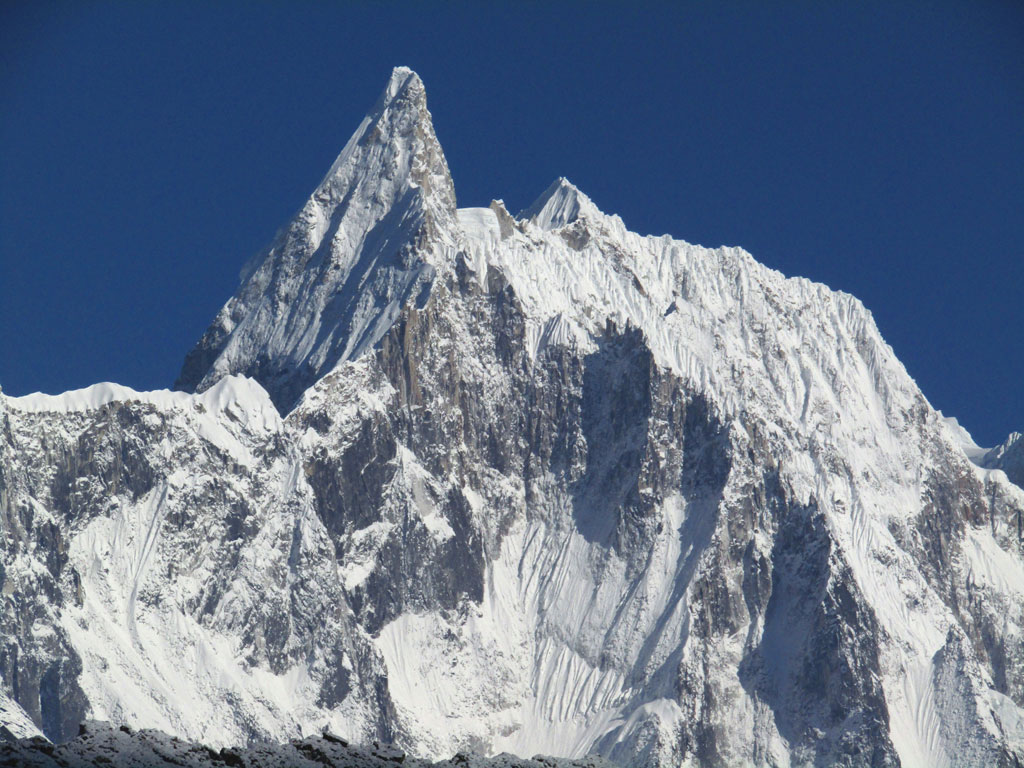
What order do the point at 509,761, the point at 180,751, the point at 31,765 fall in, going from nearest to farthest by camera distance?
the point at 31,765 < the point at 180,751 < the point at 509,761

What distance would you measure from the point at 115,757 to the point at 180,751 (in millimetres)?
5214

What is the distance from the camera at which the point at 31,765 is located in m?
117

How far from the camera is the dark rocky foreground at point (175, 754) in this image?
12162 cm

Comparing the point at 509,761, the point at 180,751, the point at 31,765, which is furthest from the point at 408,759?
the point at 31,765

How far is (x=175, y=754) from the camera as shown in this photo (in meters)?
126

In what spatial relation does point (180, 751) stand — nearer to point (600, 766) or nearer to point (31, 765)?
point (31, 765)

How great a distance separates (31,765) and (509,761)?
96.8 ft

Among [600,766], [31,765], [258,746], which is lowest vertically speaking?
[31,765]

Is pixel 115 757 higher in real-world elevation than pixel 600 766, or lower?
lower

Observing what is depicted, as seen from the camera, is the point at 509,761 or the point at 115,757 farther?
the point at 509,761

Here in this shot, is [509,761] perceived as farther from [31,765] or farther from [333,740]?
[31,765]

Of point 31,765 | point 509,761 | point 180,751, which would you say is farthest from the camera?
point 509,761

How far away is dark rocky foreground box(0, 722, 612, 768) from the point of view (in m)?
122

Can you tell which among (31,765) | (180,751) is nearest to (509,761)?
(180,751)
